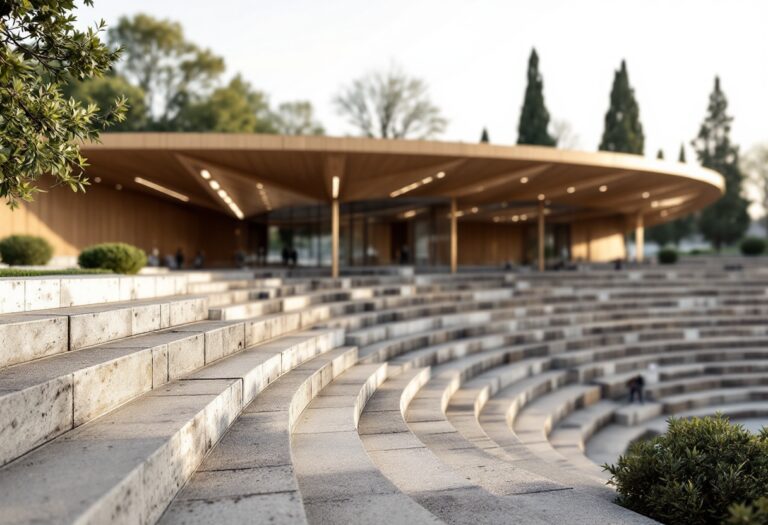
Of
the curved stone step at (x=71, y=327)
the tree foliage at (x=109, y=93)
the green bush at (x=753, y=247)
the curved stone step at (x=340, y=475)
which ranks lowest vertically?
the curved stone step at (x=340, y=475)

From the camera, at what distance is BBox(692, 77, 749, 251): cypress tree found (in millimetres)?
53969

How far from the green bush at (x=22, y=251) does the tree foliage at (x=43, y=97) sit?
847 cm

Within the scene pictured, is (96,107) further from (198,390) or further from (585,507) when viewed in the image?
(585,507)

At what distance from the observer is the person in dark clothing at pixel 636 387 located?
12461mm

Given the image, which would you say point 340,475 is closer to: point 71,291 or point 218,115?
point 71,291

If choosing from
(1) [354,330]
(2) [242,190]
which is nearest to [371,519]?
(1) [354,330]

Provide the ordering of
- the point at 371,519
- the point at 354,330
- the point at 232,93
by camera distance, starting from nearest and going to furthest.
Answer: the point at 371,519
the point at 354,330
the point at 232,93

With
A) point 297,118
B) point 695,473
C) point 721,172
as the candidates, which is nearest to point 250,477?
point 695,473

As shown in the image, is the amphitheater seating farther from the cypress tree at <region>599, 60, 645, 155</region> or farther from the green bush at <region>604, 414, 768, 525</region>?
the cypress tree at <region>599, 60, 645, 155</region>

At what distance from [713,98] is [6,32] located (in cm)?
7003

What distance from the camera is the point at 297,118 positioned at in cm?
5459

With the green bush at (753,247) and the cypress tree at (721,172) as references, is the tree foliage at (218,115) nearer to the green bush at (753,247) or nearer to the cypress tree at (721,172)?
the green bush at (753,247)

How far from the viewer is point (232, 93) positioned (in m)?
38.5

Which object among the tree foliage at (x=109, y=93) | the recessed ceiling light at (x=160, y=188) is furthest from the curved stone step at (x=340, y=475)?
the tree foliage at (x=109, y=93)
